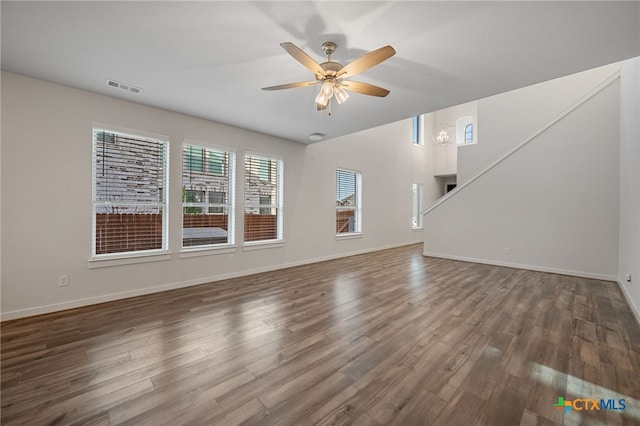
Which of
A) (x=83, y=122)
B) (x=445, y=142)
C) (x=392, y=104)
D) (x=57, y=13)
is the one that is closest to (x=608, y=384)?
(x=392, y=104)

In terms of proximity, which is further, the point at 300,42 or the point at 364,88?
the point at 364,88

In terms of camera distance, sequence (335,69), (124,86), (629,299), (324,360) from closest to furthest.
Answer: (324,360), (335,69), (124,86), (629,299)

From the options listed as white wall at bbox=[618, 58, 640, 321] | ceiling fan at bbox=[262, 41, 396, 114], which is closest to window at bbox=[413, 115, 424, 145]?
white wall at bbox=[618, 58, 640, 321]

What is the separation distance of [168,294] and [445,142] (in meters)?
10.9

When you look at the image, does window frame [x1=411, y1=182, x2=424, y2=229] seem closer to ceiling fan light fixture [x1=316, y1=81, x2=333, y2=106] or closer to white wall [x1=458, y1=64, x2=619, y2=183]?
white wall [x1=458, y1=64, x2=619, y2=183]

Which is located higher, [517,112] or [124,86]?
[517,112]

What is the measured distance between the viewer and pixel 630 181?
3.68 meters

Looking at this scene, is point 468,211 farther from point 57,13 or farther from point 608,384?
point 57,13

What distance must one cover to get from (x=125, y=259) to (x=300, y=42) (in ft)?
11.9

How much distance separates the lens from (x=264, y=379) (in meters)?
1.90

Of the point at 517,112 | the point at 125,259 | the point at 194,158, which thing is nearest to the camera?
the point at 125,259

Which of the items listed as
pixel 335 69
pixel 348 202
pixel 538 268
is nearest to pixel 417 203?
pixel 348 202

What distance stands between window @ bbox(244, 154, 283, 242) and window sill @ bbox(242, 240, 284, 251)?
9cm

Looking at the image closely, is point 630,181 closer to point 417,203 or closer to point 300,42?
point 300,42
